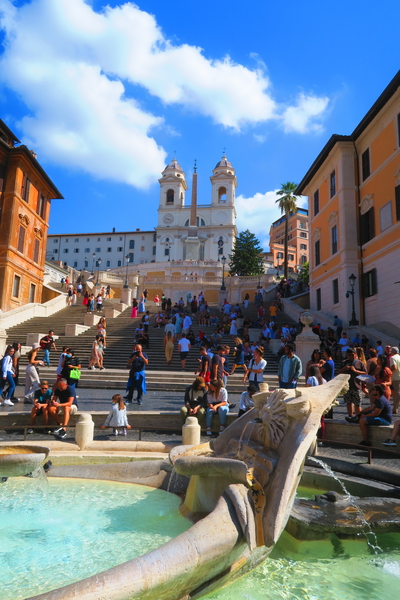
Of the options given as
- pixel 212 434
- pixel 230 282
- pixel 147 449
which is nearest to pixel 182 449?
pixel 147 449

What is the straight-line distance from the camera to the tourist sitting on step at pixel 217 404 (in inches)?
340

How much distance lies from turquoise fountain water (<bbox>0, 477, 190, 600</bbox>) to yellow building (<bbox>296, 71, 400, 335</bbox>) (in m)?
17.5

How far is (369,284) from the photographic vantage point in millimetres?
22953

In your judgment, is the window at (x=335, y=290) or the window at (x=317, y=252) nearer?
the window at (x=335, y=290)

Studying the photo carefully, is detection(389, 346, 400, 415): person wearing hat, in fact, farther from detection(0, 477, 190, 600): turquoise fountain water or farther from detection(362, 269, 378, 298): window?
detection(362, 269, 378, 298): window

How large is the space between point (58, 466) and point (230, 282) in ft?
135

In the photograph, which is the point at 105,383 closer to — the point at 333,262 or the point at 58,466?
the point at 58,466

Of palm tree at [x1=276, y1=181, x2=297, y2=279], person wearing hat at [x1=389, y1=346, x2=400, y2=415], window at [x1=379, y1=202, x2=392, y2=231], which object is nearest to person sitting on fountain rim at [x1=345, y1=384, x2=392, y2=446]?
person wearing hat at [x1=389, y1=346, x2=400, y2=415]

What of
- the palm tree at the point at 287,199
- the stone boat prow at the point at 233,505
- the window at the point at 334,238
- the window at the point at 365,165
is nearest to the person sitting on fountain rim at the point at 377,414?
the stone boat prow at the point at 233,505

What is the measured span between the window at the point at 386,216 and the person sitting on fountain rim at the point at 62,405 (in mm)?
17858

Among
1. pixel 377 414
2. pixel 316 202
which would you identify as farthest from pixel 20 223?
pixel 377 414

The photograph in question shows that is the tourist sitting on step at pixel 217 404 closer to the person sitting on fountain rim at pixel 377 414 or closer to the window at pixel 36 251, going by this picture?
the person sitting on fountain rim at pixel 377 414

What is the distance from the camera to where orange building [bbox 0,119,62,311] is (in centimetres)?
3019

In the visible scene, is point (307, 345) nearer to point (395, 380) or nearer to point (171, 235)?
point (395, 380)
